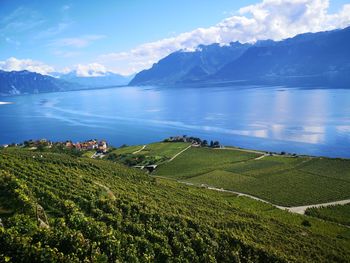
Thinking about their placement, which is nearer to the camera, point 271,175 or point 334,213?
point 334,213

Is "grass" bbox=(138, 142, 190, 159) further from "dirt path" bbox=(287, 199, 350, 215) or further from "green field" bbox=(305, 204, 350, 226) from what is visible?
"green field" bbox=(305, 204, 350, 226)

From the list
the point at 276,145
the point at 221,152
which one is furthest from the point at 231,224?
the point at 276,145

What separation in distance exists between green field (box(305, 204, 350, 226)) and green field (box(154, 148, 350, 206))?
3.72 meters

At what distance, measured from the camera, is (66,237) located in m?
22.6

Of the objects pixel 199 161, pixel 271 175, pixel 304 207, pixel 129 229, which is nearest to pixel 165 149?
pixel 199 161

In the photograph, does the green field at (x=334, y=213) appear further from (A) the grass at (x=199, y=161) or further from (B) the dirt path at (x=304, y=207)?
(A) the grass at (x=199, y=161)

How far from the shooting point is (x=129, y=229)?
1150 inches

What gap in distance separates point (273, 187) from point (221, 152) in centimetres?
4135

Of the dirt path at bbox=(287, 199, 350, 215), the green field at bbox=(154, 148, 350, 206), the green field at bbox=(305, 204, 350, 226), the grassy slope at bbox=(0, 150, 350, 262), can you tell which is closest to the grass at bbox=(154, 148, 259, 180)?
the green field at bbox=(154, 148, 350, 206)

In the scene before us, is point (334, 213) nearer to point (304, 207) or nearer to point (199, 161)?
point (304, 207)

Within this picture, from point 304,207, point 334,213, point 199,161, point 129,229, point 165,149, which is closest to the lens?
point 129,229

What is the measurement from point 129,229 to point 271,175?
56387mm

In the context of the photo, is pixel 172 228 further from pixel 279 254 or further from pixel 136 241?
pixel 279 254

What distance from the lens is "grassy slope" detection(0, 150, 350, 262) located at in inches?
878
